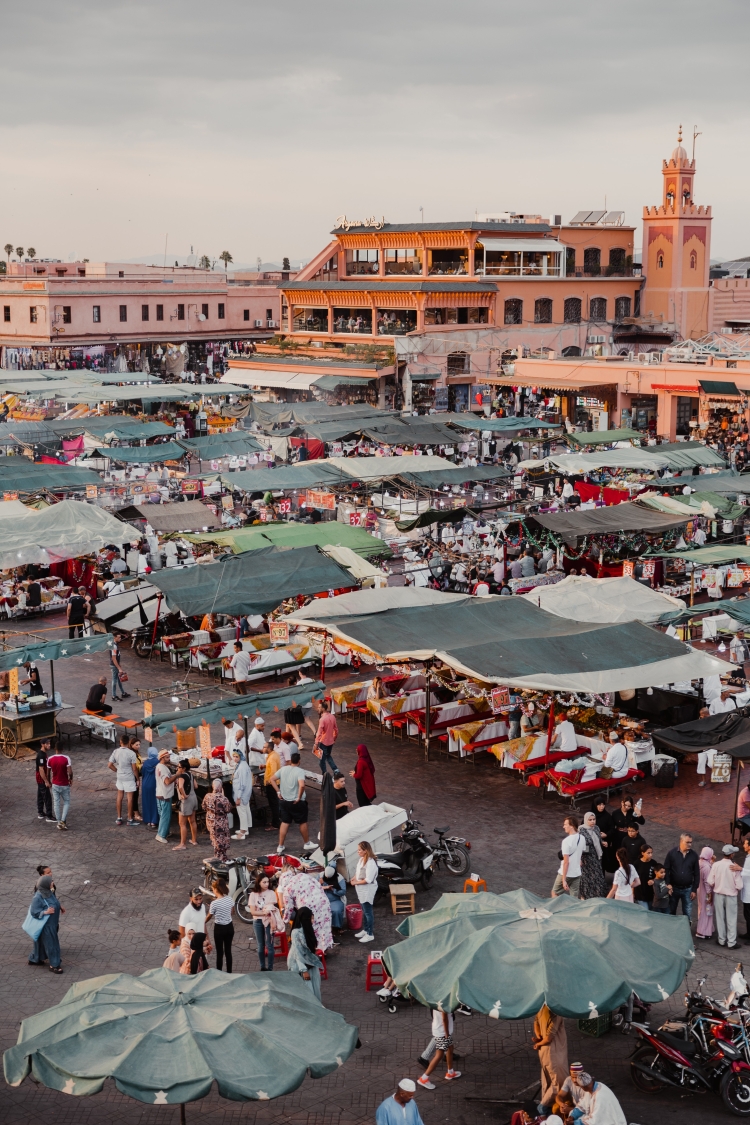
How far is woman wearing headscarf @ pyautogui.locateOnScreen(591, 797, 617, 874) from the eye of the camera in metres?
14.3

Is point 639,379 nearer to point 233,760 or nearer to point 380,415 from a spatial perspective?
point 380,415

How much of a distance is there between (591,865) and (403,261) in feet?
182

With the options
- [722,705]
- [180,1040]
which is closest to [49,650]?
[722,705]

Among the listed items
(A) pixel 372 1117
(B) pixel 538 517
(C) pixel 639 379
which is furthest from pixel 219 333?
(A) pixel 372 1117

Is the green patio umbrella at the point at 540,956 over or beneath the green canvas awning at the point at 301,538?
beneath

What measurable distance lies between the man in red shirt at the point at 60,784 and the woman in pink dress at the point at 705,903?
7.60 m

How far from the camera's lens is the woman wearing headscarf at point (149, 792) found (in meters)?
16.3

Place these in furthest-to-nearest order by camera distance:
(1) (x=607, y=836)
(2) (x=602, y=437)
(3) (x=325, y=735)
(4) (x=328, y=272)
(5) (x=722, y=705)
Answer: (4) (x=328, y=272) → (2) (x=602, y=437) → (5) (x=722, y=705) → (3) (x=325, y=735) → (1) (x=607, y=836)

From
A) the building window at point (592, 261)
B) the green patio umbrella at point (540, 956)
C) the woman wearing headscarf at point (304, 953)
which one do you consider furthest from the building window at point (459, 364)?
the green patio umbrella at point (540, 956)

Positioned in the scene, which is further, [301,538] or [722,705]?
[301,538]

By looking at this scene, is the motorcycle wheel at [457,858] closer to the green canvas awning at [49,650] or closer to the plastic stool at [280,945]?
the plastic stool at [280,945]

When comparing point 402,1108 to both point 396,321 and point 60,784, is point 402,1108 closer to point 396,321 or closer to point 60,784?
point 60,784

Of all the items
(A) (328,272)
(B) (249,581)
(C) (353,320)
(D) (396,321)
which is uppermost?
(A) (328,272)

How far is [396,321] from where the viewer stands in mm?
61906
